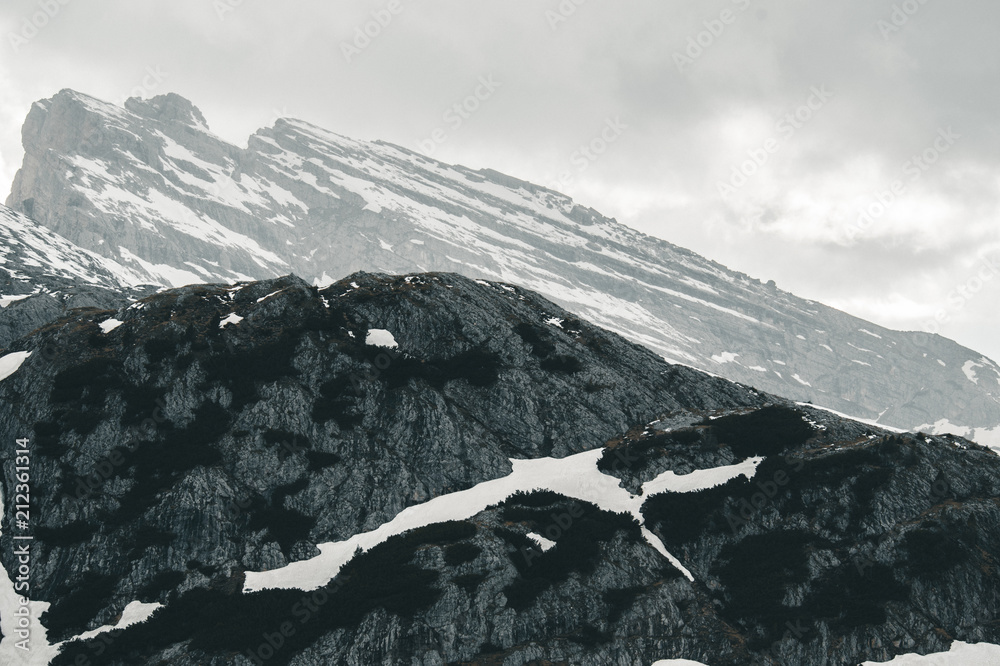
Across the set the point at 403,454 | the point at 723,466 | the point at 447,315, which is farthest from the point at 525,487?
the point at 447,315

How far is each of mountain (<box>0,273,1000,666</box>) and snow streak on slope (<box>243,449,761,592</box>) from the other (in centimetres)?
33

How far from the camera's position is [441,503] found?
84562mm

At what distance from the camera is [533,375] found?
334 ft

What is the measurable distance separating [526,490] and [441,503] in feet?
30.0

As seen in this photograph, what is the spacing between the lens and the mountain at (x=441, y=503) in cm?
6700

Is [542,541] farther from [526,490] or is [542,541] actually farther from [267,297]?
[267,297]

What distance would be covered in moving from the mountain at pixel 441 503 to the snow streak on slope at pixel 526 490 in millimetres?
331

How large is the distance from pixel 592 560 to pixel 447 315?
4398cm

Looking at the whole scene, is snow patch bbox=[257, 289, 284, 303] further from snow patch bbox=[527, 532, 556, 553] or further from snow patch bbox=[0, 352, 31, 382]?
snow patch bbox=[527, 532, 556, 553]

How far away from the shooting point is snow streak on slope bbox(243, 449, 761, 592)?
2977 inches

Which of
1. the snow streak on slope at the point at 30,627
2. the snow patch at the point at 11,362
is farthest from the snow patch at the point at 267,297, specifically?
the snow streak on slope at the point at 30,627

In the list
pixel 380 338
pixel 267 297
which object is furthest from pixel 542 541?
pixel 267 297

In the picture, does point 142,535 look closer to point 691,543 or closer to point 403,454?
point 403,454

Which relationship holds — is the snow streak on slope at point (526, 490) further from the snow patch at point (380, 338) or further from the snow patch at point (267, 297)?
the snow patch at point (267, 297)
